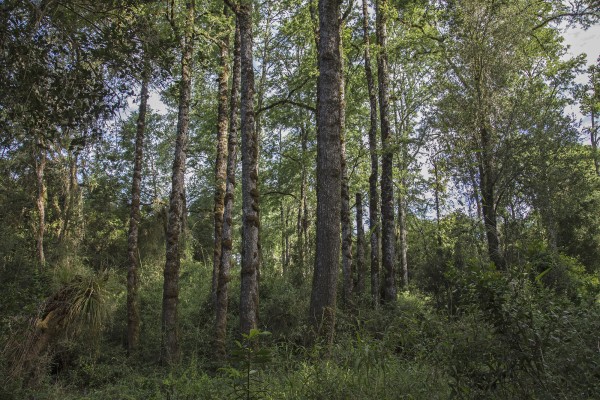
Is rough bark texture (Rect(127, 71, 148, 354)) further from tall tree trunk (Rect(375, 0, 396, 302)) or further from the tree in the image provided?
tall tree trunk (Rect(375, 0, 396, 302))

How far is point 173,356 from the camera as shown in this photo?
34.4 feet

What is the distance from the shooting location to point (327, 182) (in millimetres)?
6625

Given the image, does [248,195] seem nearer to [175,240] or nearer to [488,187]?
[175,240]

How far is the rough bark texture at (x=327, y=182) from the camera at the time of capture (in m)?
6.42

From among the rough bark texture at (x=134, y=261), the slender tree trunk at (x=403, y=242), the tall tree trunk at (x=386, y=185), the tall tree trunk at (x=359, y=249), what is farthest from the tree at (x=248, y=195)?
the slender tree trunk at (x=403, y=242)

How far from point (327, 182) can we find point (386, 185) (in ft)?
24.9

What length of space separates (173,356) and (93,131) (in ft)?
21.5

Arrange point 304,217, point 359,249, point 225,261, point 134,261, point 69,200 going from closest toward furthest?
point 225,261, point 134,261, point 359,249, point 69,200, point 304,217

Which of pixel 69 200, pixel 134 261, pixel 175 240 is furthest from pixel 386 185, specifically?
pixel 69 200

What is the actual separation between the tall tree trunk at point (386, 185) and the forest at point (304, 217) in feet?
0.25

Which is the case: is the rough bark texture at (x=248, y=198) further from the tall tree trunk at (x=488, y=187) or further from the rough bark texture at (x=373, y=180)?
the tall tree trunk at (x=488, y=187)

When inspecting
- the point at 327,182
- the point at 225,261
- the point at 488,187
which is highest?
the point at 488,187

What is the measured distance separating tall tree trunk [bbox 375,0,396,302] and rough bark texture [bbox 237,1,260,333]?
16.0ft

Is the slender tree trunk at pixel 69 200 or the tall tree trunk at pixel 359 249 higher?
the slender tree trunk at pixel 69 200
